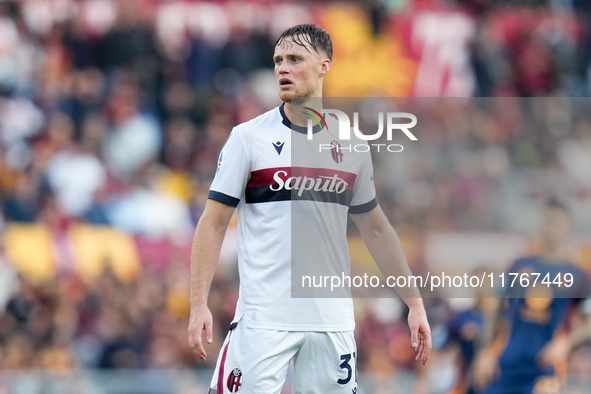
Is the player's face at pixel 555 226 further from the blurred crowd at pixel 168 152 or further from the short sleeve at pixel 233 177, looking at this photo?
the short sleeve at pixel 233 177

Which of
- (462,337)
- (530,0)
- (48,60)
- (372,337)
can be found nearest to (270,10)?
(48,60)

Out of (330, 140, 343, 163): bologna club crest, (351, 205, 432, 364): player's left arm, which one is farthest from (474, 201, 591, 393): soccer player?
(330, 140, 343, 163): bologna club crest

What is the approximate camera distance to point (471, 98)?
1552cm

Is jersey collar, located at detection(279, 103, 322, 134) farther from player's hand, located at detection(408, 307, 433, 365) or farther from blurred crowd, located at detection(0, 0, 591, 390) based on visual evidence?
blurred crowd, located at detection(0, 0, 591, 390)

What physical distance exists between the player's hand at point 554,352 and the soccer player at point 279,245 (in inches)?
115

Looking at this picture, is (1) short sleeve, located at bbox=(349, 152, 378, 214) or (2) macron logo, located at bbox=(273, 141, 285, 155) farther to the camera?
(1) short sleeve, located at bbox=(349, 152, 378, 214)

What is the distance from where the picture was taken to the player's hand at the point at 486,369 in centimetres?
819

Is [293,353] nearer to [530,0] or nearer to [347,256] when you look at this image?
[347,256]

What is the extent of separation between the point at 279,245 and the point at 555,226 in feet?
11.6

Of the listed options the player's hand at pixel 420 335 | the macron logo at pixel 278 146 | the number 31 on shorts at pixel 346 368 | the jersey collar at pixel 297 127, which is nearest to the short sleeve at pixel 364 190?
the jersey collar at pixel 297 127

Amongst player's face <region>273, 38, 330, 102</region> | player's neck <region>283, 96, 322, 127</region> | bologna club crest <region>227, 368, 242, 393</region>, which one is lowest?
bologna club crest <region>227, 368, 242, 393</region>

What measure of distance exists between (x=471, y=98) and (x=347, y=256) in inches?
423

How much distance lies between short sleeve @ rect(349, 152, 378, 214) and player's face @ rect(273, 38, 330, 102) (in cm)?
52

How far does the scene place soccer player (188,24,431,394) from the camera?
16.1ft
